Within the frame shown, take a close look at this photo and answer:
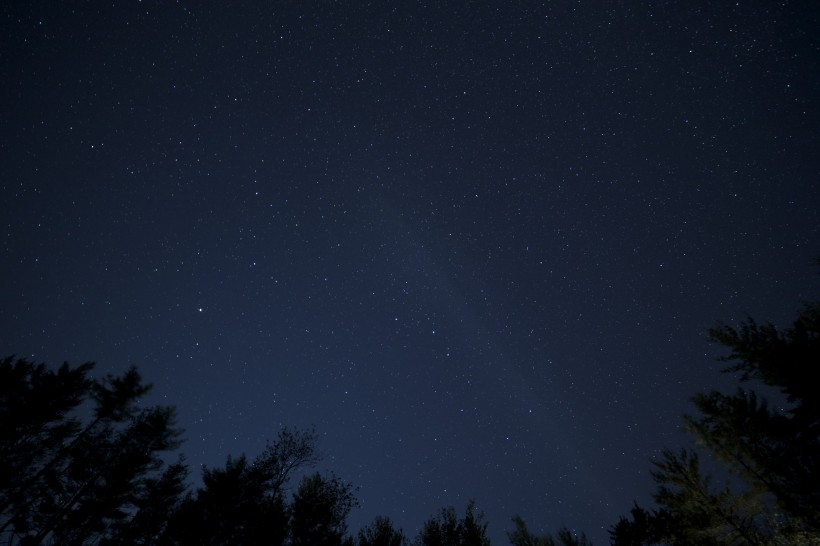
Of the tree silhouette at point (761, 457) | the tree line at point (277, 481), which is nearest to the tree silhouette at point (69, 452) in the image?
the tree line at point (277, 481)

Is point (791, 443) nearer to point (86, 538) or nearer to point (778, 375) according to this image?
point (778, 375)

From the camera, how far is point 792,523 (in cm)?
909

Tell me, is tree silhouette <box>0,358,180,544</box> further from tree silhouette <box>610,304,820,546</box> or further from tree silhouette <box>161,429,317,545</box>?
tree silhouette <box>610,304,820,546</box>

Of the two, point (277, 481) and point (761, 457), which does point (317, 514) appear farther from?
point (761, 457)

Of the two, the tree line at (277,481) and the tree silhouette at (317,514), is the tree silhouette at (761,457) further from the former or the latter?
the tree silhouette at (317,514)

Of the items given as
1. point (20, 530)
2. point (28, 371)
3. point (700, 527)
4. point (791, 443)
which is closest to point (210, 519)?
point (20, 530)

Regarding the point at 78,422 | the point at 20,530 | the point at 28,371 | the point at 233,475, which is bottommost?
the point at 20,530

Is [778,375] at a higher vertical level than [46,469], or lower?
higher

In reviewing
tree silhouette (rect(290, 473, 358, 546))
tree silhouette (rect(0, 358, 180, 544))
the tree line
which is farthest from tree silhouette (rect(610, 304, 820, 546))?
tree silhouette (rect(0, 358, 180, 544))

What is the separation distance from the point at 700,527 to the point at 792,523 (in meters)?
2.12

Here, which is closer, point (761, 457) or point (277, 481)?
point (761, 457)

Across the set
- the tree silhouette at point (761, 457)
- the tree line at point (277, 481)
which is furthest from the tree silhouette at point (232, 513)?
the tree silhouette at point (761, 457)

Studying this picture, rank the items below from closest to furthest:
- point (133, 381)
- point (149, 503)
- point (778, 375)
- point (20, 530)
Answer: point (778, 375)
point (20, 530)
point (149, 503)
point (133, 381)

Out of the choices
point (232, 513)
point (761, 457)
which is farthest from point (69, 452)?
point (761, 457)
